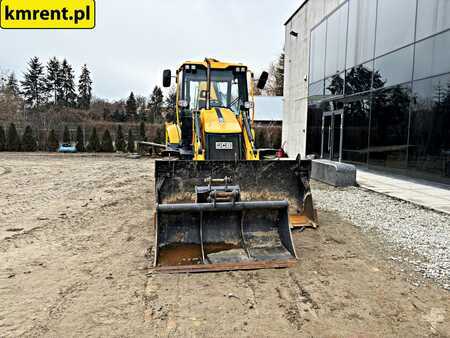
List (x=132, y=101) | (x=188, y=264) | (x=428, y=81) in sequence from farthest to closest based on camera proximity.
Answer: (x=132, y=101) < (x=428, y=81) < (x=188, y=264)

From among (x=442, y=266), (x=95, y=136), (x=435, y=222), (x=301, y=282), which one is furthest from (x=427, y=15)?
(x=95, y=136)

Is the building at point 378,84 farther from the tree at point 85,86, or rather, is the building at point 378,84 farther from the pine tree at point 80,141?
the tree at point 85,86

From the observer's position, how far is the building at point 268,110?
122 ft

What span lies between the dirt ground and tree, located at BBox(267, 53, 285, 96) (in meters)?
44.6

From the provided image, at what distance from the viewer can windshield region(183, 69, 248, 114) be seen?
7.40 meters

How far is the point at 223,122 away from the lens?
655cm

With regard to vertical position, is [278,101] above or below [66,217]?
above

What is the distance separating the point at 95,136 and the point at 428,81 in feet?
71.3

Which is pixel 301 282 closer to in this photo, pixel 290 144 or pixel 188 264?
pixel 188 264

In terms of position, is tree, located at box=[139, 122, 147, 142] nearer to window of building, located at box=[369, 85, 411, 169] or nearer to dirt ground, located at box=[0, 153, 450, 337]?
window of building, located at box=[369, 85, 411, 169]

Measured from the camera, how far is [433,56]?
10.0 metres

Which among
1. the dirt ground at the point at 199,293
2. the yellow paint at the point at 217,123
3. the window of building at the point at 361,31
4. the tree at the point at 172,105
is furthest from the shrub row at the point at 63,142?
the dirt ground at the point at 199,293

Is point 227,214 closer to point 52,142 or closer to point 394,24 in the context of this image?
point 394,24

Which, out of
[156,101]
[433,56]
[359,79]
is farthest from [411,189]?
[156,101]
